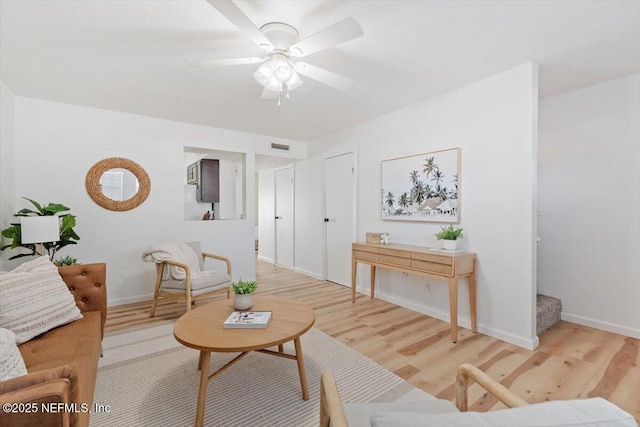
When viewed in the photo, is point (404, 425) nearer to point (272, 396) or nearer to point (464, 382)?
Answer: point (464, 382)

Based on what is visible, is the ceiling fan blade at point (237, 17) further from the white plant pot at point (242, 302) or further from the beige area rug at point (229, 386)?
the beige area rug at point (229, 386)

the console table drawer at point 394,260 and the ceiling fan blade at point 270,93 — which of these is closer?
the ceiling fan blade at point 270,93

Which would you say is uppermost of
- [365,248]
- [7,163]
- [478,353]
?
[7,163]

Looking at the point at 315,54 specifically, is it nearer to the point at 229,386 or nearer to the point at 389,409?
the point at 389,409

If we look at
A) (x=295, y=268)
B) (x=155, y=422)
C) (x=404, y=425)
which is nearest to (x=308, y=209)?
(x=295, y=268)

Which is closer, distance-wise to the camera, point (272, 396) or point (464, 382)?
point (464, 382)

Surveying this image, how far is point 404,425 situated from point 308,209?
441 centimetres

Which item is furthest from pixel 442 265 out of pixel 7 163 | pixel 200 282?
pixel 7 163

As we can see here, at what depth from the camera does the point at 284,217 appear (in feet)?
18.2

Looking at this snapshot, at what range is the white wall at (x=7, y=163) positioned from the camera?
262 centimetres

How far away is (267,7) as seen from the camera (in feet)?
5.57

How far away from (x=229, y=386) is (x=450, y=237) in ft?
7.12

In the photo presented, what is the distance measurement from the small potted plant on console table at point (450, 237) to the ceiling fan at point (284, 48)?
5.31 feet

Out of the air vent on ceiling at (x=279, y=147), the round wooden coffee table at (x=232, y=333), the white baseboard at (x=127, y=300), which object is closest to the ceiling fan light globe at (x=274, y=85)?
the round wooden coffee table at (x=232, y=333)
